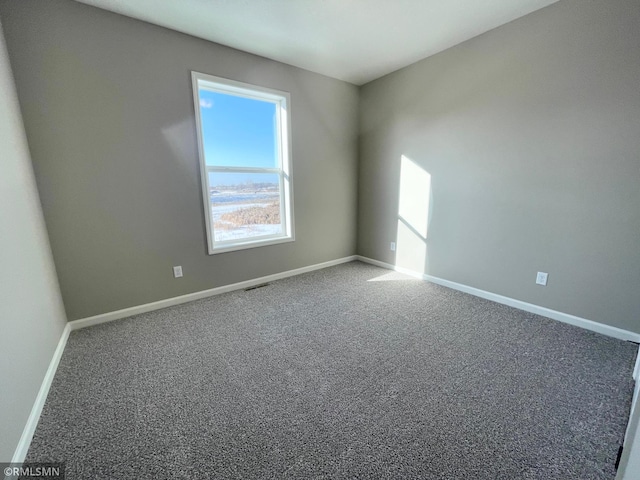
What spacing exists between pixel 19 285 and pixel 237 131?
2183 millimetres

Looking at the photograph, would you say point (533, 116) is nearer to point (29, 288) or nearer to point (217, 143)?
point (217, 143)

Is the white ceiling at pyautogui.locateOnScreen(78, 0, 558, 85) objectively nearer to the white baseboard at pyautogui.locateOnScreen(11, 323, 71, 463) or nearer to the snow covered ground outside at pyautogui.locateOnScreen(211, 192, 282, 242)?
the snow covered ground outside at pyautogui.locateOnScreen(211, 192, 282, 242)

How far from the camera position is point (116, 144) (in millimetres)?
2150

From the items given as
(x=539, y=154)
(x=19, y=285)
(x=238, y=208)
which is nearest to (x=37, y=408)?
(x=19, y=285)

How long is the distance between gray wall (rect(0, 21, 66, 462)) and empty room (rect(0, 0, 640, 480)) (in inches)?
0.8

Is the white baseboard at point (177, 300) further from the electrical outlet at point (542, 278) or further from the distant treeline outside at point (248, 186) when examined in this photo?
the electrical outlet at point (542, 278)

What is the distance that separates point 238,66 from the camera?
8.67 feet

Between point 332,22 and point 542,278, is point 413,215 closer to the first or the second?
point 542,278

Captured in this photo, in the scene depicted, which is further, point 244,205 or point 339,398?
point 244,205

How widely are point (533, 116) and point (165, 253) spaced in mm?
3558

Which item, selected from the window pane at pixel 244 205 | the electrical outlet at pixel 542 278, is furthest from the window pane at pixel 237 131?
the electrical outlet at pixel 542 278

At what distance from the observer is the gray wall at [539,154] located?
1.85 meters

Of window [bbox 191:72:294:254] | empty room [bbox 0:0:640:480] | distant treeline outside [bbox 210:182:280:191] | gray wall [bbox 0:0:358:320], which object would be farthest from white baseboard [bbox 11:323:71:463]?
distant treeline outside [bbox 210:182:280:191]

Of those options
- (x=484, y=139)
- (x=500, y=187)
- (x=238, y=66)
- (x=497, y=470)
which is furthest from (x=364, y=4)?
(x=497, y=470)
